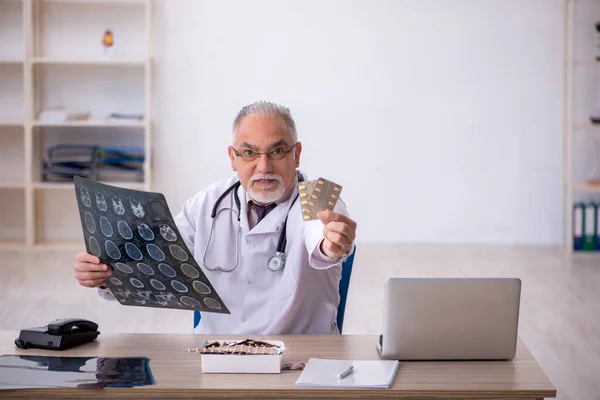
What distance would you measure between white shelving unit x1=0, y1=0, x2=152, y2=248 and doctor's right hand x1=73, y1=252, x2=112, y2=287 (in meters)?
4.70

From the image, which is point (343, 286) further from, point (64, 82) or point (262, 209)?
point (64, 82)

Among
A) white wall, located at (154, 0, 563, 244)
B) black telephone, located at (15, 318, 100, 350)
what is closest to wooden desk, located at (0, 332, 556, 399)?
black telephone, located at (15, 318, 100, 350)

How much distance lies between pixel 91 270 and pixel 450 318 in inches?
35.0

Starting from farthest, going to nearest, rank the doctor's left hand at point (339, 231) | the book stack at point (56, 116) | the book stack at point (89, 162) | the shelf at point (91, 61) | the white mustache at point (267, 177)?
the book stack at point (89, 162)
the book stack at point (56, 116)
the shelf at point (91, 61)
the white mustache at point (267, 177)
the doctor's left hand at point (339, 231)

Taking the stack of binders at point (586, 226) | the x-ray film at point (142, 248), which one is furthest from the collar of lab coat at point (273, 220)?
the stack of binders at point (586, 226)

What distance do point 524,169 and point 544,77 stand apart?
738 millimetres

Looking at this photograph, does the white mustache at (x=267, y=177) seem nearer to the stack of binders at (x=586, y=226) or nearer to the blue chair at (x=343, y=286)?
the blue chair at (x=343, y=286)

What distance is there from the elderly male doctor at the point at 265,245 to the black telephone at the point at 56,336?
497mm

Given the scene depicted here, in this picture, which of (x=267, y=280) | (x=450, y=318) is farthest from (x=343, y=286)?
(x=450, y=318)

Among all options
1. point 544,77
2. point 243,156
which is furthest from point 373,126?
point 243,156

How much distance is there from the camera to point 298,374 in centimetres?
203

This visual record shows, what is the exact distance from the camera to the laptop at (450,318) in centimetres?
206

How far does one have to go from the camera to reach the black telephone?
224cm

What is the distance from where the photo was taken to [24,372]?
2.03 meters
